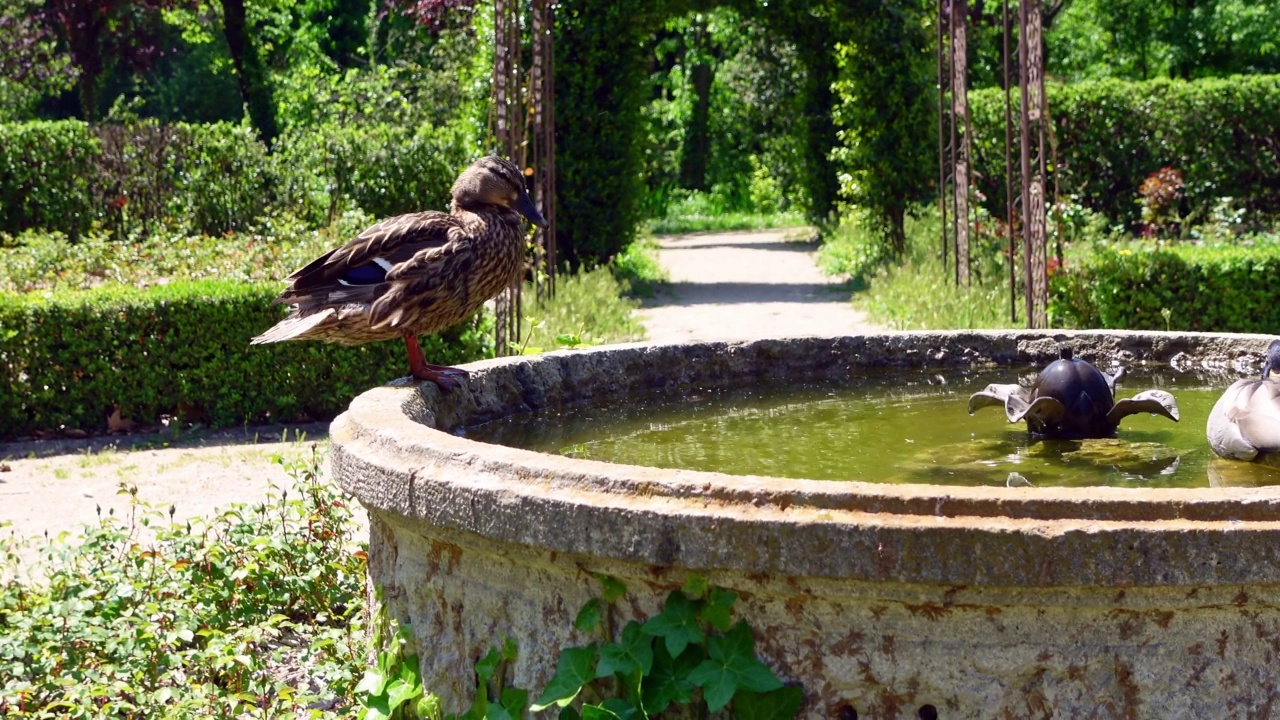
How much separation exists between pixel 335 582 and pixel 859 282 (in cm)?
1052

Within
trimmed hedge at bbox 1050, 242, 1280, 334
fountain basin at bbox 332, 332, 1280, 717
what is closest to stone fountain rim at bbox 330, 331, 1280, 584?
fountain basin at bbox 332, 332, 1280, 717

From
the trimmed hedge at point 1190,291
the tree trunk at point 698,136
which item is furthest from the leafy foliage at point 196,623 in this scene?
the tree trunk at point 698,136

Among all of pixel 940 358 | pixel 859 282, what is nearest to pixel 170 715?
pixel 940 358

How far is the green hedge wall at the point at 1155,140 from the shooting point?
596 inches

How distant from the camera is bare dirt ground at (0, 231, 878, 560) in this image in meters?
6.35

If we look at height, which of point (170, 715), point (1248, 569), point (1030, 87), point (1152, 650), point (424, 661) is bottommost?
point (170, 715)

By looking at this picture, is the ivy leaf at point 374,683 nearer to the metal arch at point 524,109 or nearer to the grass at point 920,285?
the metal arch at point 524,109

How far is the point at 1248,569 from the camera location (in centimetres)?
220

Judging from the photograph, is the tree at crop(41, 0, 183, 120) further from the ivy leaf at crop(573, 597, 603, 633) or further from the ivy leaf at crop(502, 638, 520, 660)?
the ivy leaf at crop(573, 597, 603, 633)

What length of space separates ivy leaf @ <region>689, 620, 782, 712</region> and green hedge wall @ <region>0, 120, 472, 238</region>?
12690 mm

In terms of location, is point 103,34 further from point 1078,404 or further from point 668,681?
point 668,681

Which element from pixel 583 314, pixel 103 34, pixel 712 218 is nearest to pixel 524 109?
pixel 583 314

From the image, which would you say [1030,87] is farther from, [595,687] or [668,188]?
[668,188]

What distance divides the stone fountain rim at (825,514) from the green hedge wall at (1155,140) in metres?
13.5
